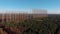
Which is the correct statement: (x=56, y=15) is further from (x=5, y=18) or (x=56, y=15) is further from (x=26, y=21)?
(x=5, y=18)

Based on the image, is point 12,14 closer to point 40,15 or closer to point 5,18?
point 5,18

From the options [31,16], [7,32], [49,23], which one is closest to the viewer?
[7,32]

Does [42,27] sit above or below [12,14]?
below

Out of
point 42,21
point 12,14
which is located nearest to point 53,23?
point 42,21

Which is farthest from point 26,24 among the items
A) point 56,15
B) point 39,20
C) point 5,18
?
point 56,15

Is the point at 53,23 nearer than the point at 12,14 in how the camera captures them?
No

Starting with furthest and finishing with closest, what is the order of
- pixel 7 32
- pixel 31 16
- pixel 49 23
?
1. pixel 49 23
2. pixel 31 16
3. pixel 7 32
